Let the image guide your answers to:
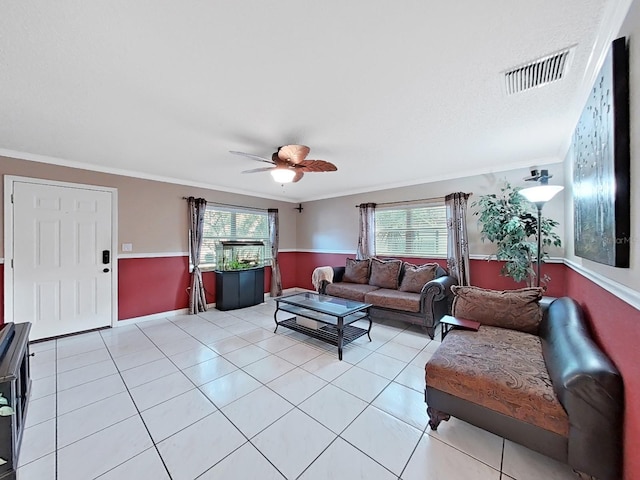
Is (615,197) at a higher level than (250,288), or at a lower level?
higher

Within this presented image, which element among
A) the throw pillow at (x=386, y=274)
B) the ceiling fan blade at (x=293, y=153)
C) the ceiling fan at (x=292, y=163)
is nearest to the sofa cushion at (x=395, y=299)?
the throw pillow at (x=386, y=274)

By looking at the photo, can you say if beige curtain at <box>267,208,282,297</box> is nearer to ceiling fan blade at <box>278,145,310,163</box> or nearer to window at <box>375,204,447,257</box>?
window at <box>375,204,447,257</box>

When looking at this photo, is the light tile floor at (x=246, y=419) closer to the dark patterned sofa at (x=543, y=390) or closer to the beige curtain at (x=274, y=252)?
the dark patterned sofa at (x=543, y=390)

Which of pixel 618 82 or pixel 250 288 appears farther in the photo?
pixel 250 288

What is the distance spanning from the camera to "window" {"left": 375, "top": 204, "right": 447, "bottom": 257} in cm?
425

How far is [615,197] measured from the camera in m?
1.13

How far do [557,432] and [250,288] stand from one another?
14.6 feet

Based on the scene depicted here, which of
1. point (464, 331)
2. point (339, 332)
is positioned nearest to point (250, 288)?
point (339, 332)

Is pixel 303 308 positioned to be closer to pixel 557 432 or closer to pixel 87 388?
pixel 87 388

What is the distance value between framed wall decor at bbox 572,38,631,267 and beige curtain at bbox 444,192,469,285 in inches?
84.5

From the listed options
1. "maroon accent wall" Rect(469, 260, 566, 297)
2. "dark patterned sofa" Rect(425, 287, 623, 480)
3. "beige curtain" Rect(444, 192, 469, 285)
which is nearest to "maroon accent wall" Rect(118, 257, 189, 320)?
"dark patterned sofa" Rect(425, 287, 623, 480)

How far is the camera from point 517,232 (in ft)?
10.5

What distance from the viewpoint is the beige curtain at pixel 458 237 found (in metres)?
3.81

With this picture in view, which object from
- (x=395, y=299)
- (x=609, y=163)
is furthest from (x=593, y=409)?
(x=395, y=299)
